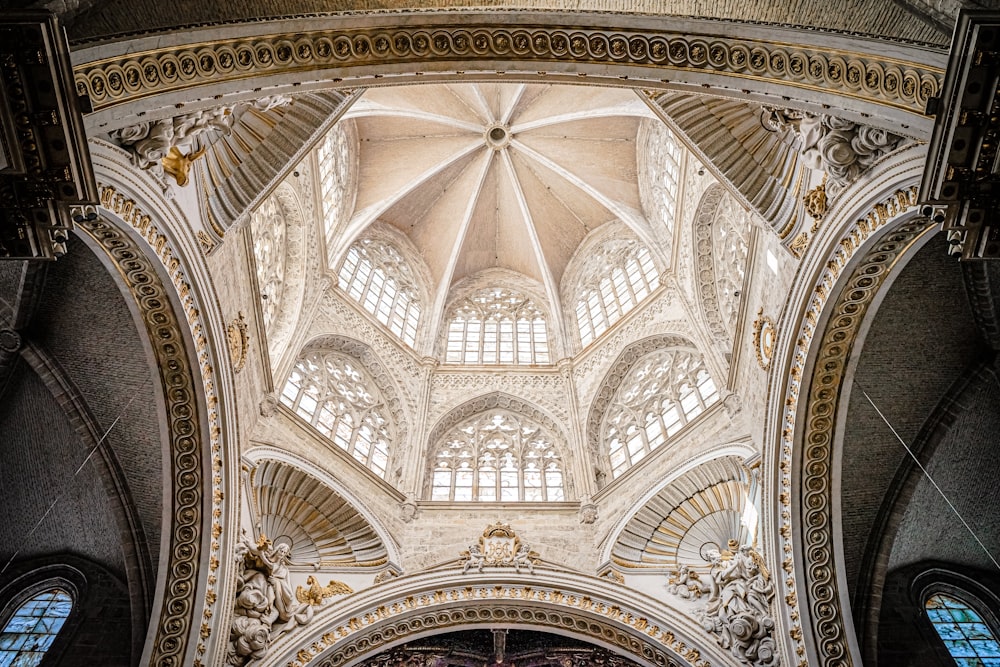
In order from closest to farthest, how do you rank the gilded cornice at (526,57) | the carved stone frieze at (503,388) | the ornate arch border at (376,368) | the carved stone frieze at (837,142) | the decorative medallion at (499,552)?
the gilded cornice at (526,57) → the carved stone frieze at (837,142) → the decorative medallion at (499,552) → the ornate arch border at (376,368) → the carved stone frieze at (503,388)

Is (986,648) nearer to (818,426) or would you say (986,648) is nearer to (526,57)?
(818,426)

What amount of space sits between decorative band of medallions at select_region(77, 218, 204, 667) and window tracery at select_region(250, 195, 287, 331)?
2637 mm

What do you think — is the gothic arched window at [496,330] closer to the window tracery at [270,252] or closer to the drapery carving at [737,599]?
the window tracery at [270,252]

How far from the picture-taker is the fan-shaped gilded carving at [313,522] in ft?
46.6

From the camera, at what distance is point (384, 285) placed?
2078 centimetres

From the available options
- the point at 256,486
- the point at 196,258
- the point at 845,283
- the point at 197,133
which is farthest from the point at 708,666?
the point at 197,133

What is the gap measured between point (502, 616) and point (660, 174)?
11045 mm

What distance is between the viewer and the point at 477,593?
1337 centimetres

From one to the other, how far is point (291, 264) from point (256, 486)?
4.73m

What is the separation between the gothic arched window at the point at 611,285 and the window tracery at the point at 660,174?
1042mm

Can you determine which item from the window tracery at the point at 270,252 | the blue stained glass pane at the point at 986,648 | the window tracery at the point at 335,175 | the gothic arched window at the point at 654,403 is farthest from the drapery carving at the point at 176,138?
the blue stained glass pane at the point at 986,648

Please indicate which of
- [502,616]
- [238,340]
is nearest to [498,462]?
[502,616]

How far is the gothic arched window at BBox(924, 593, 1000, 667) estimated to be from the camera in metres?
11.8

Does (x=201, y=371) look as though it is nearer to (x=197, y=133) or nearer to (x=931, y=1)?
(x=197, y=133)
